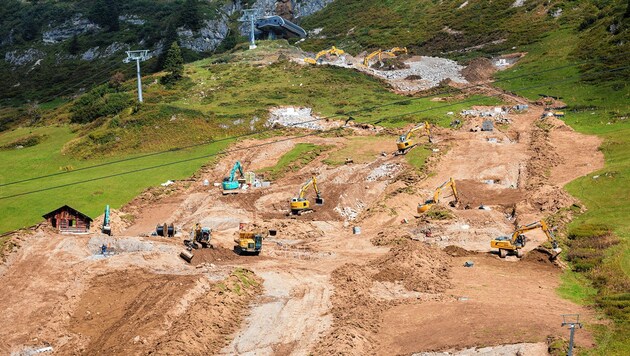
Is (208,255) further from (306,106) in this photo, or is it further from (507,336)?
(306,106)

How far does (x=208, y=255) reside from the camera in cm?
4603

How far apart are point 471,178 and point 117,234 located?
92.8 ft

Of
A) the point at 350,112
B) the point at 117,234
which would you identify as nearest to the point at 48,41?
the point at 350,112

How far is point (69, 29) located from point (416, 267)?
5406 inches

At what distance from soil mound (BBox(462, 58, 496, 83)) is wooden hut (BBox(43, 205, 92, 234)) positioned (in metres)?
57.8

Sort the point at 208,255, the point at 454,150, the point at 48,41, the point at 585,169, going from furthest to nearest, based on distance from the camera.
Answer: the point at 48,41 < the point at 454,150 < the point at 585,169 < the point at 208,255

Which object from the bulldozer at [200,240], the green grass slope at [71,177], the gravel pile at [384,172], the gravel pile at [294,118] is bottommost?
the green grass slope at [71,177]

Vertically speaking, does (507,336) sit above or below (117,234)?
above

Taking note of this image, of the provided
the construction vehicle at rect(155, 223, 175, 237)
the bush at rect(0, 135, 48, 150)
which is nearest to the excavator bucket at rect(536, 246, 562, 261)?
the construction vehicle at rect(155, 223, 175, 237)

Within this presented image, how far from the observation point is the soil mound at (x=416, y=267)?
41625mm

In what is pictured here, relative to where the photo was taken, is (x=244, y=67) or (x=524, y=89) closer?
(x=524, y=89)

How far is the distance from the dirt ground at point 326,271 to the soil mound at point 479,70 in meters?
27.6

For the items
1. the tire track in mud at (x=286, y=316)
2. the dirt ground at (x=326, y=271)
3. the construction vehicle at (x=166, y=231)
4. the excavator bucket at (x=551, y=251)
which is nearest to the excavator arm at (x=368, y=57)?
the dirt ground at (x=326, y=271)

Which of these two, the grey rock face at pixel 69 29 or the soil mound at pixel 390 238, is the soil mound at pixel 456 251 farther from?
the grey rock face at pixel 69 29
